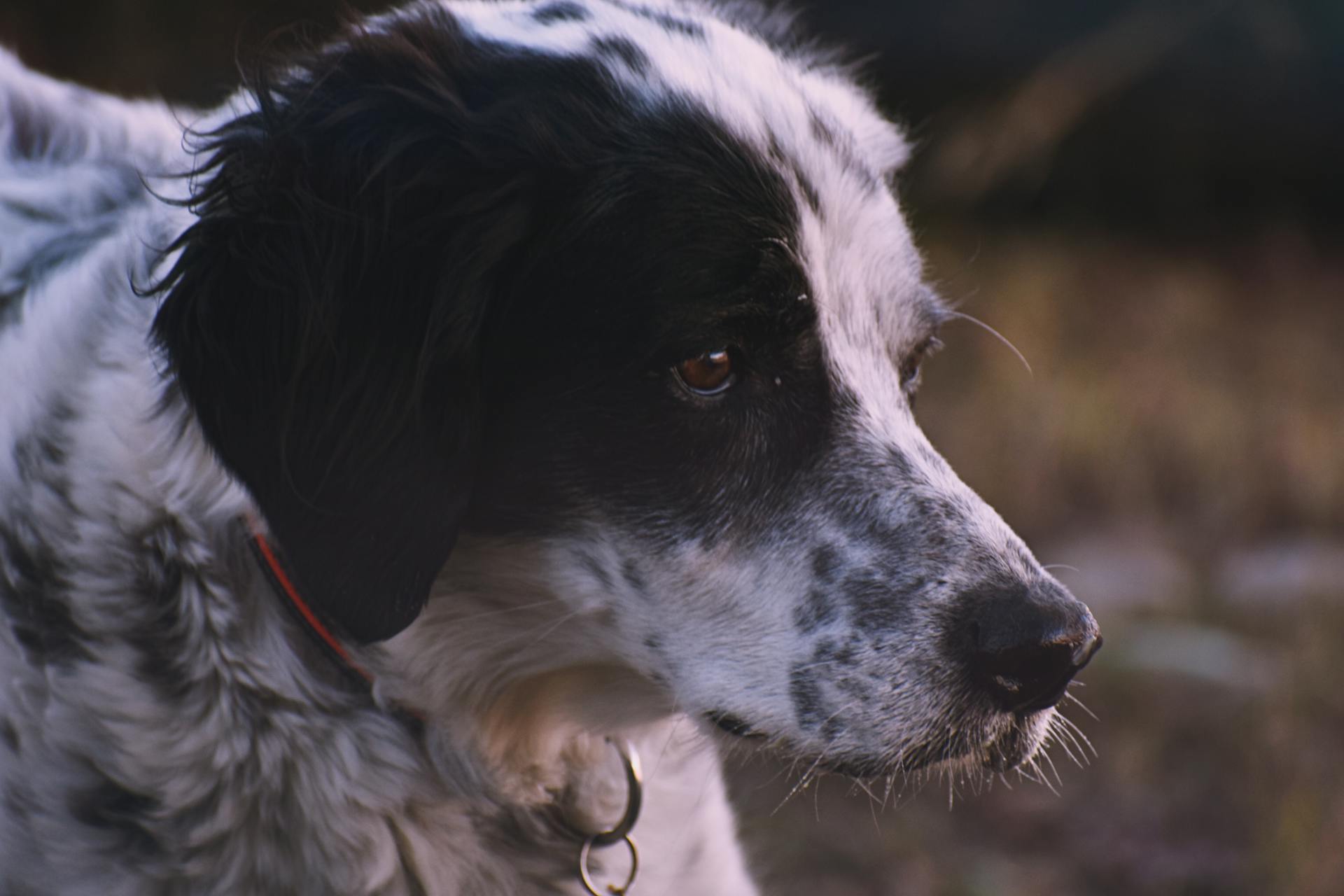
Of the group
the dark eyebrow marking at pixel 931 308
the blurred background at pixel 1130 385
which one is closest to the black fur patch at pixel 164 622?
the blurred background at pixel 1130 385

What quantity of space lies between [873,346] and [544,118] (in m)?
0.59

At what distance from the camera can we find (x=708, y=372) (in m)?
2.05

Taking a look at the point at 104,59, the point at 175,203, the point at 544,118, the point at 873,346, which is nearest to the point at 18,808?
the point at 175,203

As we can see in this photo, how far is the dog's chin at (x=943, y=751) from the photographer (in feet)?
6.66

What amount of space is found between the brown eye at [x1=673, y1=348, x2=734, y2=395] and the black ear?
0.29m

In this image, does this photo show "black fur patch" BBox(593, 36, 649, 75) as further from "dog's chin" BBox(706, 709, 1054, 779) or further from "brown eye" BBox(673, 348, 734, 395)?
"dog's chin" BBox(706, 709, 1054, 779)

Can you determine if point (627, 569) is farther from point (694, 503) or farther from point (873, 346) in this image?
point (873, 346)

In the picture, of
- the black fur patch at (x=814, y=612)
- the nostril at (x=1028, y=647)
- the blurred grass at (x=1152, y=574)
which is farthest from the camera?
the blurred grass at (x=1152, y=574)

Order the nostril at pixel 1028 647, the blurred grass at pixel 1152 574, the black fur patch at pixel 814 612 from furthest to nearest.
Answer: the blurred grass at pixel 1152 574
the black fur patch at pixel 814 612
the nostril at pixel 1028 647

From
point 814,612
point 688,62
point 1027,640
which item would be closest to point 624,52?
point 688,62

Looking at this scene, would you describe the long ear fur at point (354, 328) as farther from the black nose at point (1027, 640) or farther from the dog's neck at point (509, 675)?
the black nose at point (1027, 640)

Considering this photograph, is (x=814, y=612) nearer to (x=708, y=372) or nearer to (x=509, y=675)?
(x=708, y=372)

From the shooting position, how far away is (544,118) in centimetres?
209

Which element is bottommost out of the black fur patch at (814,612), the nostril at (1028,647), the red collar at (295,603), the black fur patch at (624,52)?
the red collar at (295,603)
